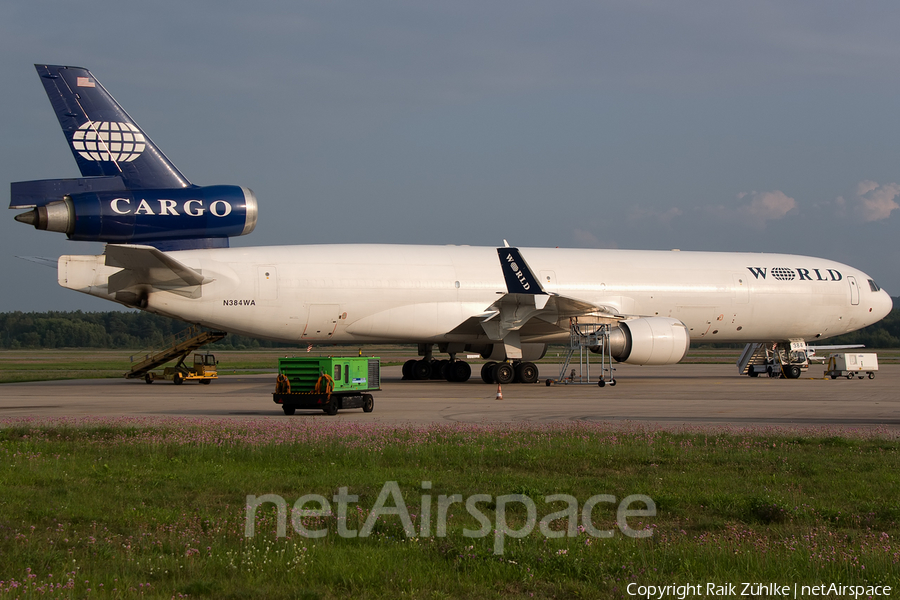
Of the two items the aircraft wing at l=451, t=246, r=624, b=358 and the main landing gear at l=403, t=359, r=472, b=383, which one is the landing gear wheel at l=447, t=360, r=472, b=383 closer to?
the main landing gear at l=403, t=359, r=472, b=383

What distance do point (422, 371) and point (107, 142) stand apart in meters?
13.4

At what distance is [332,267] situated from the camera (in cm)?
2625

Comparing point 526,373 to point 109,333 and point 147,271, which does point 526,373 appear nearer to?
point 147,271

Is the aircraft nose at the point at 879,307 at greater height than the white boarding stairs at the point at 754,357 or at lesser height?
greater

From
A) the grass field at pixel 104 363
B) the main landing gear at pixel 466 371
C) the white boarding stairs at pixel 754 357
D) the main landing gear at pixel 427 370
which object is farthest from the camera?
the grass field at pixel 104 363

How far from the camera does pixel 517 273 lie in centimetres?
2472

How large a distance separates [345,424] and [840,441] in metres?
7.54

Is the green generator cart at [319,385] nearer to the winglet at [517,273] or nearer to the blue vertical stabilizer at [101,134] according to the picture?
the winglet at [517,273]

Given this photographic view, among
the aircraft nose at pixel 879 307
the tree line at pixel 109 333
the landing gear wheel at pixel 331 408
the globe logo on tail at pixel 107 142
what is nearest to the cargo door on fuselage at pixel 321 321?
the globe logo on tail at pixel 107 142

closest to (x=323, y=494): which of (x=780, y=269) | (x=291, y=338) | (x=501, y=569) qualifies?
(x=501, y=569)

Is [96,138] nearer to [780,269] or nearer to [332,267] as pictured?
[332,267]

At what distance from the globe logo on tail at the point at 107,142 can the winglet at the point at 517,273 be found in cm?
1121

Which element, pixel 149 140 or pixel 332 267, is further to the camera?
pixel 332 267

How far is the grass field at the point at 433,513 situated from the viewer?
17.0 feet
